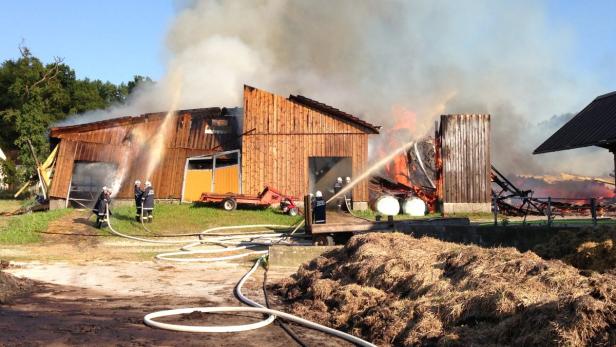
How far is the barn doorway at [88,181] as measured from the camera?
26.7 m

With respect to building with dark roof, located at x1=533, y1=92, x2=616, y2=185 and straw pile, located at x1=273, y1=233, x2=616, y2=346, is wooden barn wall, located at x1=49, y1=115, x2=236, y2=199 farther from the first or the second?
straw pile, located at x1=273, y1=233, x2=616, y2=346

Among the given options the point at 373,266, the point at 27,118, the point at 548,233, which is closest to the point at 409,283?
the point at 373,266

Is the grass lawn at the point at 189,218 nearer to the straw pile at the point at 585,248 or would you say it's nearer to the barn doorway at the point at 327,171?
the barn doorway at the point at 327,171

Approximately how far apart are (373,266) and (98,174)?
1988 centimetres

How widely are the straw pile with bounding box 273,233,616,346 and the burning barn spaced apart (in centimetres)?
1650

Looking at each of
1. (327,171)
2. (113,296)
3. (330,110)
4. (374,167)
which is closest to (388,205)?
(374,167)

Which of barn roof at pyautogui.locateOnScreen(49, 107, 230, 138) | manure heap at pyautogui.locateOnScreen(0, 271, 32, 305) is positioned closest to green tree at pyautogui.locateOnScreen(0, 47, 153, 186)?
barn roof at pyautogui.locateOnScreen(49, 107, 230, 138)

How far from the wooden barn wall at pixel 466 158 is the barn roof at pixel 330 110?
3707 mm

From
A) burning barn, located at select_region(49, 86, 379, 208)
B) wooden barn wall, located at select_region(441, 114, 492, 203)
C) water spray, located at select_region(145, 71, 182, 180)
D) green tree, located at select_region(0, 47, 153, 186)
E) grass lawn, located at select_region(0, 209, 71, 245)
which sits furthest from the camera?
green tree, located at select_region(0, 47, 153, 186)

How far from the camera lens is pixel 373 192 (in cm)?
2848

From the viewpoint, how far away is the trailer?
25438 mm

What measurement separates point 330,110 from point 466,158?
22.4 feet

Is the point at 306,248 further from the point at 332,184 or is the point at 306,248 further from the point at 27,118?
the point at 27,118

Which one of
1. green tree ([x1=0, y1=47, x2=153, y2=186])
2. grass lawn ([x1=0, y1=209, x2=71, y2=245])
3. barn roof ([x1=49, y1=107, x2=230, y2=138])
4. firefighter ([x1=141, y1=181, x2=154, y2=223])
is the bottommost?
grass lawn ([x1=0, y1=209, x2=71, y2=245])
